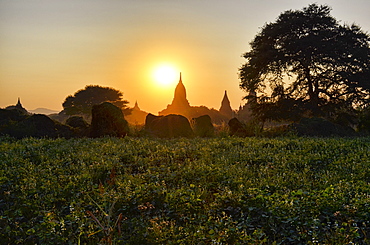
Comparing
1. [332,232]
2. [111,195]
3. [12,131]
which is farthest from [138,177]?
[12,131]

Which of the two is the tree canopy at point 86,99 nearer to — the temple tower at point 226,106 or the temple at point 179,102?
the temple at point 179,102

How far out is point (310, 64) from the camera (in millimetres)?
25516

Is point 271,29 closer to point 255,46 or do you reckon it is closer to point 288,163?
point 255,46

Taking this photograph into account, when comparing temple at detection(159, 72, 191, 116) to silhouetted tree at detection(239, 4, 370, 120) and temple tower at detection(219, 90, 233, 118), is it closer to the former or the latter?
temple tower at detection(219, 90, 233, 118)

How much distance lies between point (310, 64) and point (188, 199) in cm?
2220

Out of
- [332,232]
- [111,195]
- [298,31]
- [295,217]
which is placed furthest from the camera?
[298,31]

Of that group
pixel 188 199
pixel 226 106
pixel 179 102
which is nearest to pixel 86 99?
pixel 179 102

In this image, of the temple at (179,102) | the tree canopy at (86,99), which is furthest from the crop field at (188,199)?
the temple at (179,102)

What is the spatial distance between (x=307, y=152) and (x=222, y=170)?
14.7 ft

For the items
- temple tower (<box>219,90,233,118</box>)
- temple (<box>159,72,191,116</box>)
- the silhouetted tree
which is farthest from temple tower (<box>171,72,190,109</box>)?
the silhouetted tree

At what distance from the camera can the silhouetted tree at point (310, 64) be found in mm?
24844

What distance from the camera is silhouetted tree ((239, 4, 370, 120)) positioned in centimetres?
2484

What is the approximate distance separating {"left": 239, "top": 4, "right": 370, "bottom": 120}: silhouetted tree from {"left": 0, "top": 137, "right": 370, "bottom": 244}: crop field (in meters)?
14.8

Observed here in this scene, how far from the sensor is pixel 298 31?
26.1m
